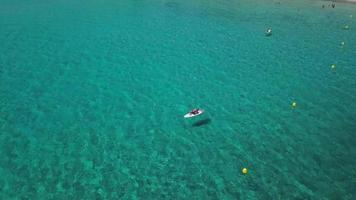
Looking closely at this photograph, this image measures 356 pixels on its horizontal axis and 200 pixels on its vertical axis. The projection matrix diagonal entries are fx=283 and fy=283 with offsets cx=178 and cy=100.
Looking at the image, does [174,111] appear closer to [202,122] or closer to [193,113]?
[193,113]

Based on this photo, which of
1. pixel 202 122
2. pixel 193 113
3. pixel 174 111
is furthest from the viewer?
pixel 174 111

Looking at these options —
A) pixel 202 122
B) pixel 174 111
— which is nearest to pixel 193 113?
pixel 202 122

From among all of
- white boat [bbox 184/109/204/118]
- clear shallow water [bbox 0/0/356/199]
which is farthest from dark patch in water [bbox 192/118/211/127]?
white boat [bbox 184/109/204/118]

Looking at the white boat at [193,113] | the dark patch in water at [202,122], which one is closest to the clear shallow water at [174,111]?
the dark patch in water at [202,122]

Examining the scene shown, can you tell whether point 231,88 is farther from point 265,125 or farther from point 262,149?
point 262,149

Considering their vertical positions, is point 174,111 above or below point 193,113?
below

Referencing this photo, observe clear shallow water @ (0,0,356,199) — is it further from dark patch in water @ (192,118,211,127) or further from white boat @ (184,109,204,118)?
white boat @ (184,109,204,118)

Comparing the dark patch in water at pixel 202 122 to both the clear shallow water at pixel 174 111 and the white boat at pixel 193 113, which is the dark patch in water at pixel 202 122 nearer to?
the clear shallow water at pixel 174 111

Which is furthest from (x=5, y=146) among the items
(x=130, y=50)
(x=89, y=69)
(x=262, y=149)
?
(x=130, y=50)
